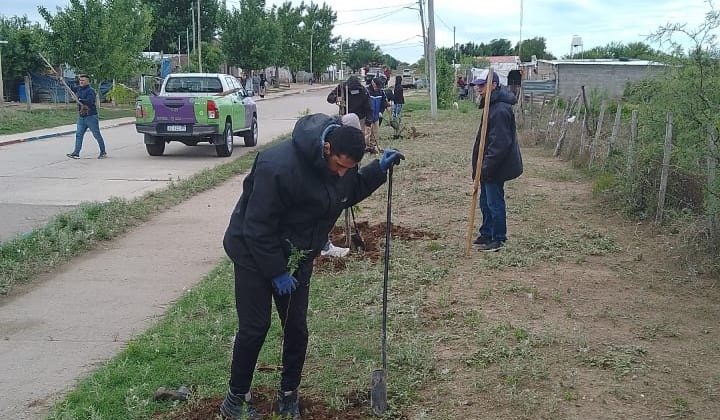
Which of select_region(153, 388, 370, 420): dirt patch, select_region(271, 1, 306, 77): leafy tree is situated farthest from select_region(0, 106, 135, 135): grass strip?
select_region(271, 1, 306, 77): leafy tree

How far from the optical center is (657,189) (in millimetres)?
8719

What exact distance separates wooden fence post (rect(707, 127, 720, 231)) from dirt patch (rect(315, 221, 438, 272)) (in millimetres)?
2852

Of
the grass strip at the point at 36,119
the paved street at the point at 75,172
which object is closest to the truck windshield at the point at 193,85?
the paved street at the point at 75,172

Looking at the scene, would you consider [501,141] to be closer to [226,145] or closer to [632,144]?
[632,144]

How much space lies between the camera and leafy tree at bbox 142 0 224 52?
184ft

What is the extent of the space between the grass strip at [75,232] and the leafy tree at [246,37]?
4327 centimetres

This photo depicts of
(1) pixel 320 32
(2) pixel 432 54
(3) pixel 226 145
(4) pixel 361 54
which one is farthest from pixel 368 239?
(4) pixel 361 54

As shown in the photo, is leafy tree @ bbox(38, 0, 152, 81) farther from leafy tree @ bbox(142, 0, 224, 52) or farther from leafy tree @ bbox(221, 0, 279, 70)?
leafy tree @ bbox(142, 0, 224, 52)

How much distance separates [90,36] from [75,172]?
17.1 meters

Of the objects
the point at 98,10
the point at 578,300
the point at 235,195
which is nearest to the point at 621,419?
the point at 578,300

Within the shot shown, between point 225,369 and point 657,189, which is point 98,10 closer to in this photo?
point 657,189

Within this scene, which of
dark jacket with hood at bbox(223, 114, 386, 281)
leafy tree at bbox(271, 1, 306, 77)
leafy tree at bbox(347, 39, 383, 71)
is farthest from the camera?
leafy tree at bbox(347, 39, 383, 71)

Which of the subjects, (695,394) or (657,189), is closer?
(695,394)

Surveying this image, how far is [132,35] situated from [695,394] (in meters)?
33.3
